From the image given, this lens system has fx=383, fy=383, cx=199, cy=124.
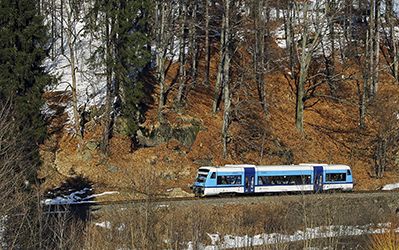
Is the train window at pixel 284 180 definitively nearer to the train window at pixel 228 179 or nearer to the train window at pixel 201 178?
the train window at pixel 228 179

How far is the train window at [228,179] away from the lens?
2423 cm

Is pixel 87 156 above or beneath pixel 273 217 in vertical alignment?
above

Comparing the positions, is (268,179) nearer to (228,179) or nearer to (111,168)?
(228,179)

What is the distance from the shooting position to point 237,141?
3328 cm

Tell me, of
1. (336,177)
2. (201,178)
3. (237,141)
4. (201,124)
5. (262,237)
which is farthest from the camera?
(237,141)

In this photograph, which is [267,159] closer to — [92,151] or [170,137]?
[170,137]

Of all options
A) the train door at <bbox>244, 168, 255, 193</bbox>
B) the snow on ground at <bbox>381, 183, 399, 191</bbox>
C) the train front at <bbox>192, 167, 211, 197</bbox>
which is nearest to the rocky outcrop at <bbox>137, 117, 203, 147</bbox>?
the train front at <bbox>192, 167, 211, 197</bbox>

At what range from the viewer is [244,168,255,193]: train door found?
2494cm

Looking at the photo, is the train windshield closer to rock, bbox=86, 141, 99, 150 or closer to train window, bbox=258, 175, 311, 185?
train window, bbox=258, 175, 311, 185

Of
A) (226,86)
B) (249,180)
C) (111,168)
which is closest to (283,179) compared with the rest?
(249,180)

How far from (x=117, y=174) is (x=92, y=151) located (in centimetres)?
310

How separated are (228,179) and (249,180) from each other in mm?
1539

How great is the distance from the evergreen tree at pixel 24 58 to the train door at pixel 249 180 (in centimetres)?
1379

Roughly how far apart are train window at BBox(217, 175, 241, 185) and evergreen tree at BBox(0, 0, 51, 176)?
12119 mm
